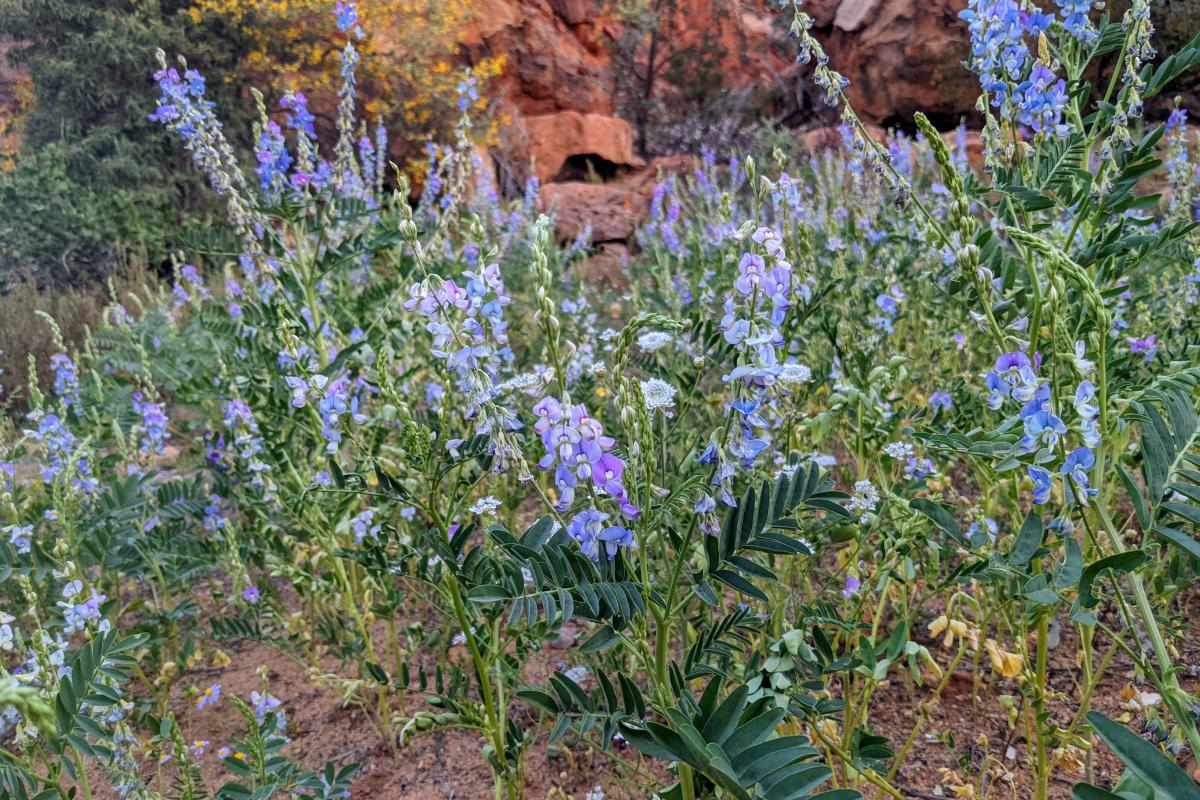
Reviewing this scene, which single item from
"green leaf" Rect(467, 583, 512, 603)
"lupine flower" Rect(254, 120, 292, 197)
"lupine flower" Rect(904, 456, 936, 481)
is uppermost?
"lupine flower" Rect(254, 120, 292, 197)

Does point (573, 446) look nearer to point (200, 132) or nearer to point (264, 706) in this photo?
point (264, 706)

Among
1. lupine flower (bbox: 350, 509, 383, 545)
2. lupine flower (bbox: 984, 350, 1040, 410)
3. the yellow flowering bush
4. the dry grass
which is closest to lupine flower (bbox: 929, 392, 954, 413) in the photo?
lupine flower (bbox: 984, 350, 1040, 410)

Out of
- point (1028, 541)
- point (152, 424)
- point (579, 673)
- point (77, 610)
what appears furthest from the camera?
point (152, 424)

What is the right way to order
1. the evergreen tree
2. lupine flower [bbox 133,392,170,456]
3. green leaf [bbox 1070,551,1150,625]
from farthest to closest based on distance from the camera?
the evergreen tree
lupine flower [bbox 133,392,170,456]
green leaf [bbox 1070,551,1150,625]

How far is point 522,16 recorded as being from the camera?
40.6ft

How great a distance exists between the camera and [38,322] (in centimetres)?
609

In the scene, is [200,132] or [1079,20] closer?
[1079,20]

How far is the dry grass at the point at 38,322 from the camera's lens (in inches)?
219

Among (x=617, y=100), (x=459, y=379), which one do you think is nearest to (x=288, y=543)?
(x=459, y=379)

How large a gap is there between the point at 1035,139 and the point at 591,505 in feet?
3.90

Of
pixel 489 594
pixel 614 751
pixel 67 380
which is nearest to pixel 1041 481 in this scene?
pixel 489 594

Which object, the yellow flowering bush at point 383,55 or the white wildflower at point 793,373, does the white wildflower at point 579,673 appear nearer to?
the white wildflower at point 793,373

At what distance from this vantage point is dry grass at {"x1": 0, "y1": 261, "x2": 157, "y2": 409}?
5.57 meters

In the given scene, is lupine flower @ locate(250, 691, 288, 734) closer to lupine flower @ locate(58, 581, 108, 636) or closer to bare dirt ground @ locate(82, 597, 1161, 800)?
bare dirt ground @ locate(82, 597, 1161, 800)
